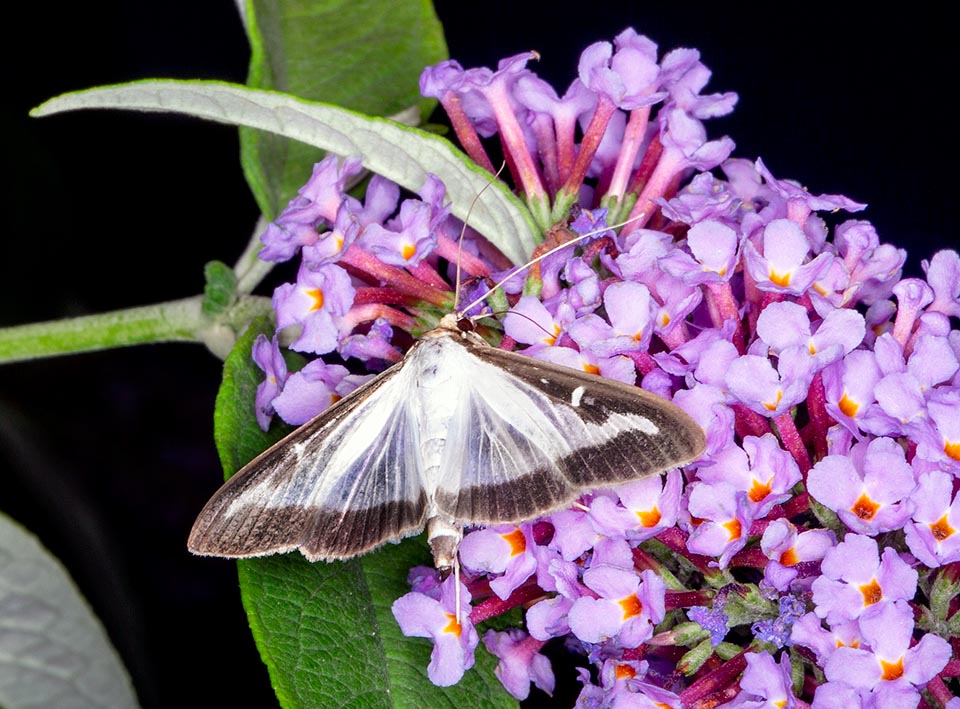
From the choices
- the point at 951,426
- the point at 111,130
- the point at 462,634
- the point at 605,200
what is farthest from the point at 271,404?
the point at 111,130

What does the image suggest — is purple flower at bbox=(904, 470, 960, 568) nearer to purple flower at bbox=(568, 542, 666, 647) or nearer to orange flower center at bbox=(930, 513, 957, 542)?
orange flower center at bbox=(930, 513, 957, 542)

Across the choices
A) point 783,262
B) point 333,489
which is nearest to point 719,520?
point 783,262

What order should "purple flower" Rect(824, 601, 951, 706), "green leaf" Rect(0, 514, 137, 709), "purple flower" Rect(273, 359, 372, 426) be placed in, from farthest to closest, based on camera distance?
"green leaf" Rect(0, 514, 137, 709) → "purple flower" Rect(273, 359, 372, 426) → "purple flower" Rect(824, 601, 951, 706)

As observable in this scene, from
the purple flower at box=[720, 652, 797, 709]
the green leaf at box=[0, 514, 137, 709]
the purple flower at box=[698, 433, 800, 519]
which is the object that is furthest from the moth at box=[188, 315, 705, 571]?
the green leaf at box=[0, 514, 137, 709]

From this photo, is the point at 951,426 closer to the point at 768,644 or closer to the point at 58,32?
the point at 768,644

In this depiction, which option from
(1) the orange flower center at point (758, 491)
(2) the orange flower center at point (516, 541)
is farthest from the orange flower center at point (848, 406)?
(2) the orange flower center at point (516, 541)

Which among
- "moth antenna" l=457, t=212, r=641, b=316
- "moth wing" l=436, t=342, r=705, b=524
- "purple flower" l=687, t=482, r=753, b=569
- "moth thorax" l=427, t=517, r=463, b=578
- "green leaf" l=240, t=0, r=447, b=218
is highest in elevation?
"green leaf" l=240, t=0, r=447, b=218

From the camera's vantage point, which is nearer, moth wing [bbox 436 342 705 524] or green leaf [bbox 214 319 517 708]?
moth wing [bbox 436 342 705 524]
